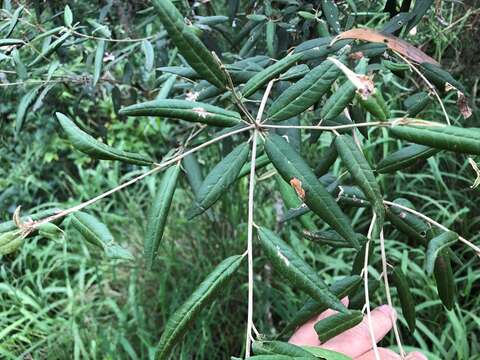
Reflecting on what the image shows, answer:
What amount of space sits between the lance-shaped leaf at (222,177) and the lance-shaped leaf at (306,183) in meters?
0.04

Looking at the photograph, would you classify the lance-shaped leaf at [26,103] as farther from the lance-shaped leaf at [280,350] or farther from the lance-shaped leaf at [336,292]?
the lance-shaped leaf at [280,350]

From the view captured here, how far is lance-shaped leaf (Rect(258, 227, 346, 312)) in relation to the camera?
1.80ft

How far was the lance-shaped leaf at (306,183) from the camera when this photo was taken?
1.83ft

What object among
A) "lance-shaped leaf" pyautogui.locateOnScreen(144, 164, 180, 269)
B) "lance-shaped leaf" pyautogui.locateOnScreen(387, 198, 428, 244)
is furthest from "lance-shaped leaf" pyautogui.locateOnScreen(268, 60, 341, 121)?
"lance-shaped leaf" pyautogui.locateOnScreen(387, 198, 428, 244)

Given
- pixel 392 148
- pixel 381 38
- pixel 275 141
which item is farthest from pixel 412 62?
pixel 392 148

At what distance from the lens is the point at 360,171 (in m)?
0.56

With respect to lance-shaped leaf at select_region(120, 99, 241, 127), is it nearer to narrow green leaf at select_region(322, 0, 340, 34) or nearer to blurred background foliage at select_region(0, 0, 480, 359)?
narrow green leaf at select_region(322, 0, 340, 34)

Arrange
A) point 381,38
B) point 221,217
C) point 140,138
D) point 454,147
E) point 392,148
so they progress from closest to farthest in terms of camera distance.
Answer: point 454,147
point 381,38
point 221,217
point 392,148
point 140,138

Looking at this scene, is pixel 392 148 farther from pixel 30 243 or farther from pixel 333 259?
pixel 30 243

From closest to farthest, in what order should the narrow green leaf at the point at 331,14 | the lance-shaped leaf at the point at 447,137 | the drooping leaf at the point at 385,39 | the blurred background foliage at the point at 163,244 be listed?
the lance-shaped leaf at the point at 447,137 < the drooping leaf at the point at 385,39 < the narrow green leaf at the point at 331,14 < the blurred background foliage at the point at 163,244

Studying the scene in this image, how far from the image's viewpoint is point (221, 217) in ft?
6.81

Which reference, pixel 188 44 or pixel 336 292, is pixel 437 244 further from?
pixel 188 44

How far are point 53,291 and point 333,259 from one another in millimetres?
1019

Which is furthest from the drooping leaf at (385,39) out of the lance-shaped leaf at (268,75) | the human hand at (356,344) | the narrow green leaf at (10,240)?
the narrow green leaf at (10,240)
